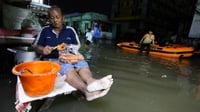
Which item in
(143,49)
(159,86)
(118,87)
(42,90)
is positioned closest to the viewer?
(42,90)

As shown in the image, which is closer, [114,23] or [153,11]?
[153,11]

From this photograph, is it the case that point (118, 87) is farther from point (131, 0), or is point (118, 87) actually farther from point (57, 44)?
point (131, 0)

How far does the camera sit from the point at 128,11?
28297 mm

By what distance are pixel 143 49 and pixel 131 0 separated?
59.5ft

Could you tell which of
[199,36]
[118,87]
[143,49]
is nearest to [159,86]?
[118,87]

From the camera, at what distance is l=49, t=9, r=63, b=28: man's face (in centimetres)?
291

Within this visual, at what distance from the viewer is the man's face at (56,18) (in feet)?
9.56

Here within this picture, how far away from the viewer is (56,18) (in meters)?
2.95

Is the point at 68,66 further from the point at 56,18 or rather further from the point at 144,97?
the point at 144,97

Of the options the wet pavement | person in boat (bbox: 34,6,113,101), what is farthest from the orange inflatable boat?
person in boat (bbox: 34,6,113,101)

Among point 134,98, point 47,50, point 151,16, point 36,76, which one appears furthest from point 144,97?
point 151,16

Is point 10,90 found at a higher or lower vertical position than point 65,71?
lower

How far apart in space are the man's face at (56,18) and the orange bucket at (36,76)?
0.79 metres

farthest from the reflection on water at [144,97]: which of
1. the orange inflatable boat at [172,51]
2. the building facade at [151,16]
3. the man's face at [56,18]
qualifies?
the building facade at [151,16]
